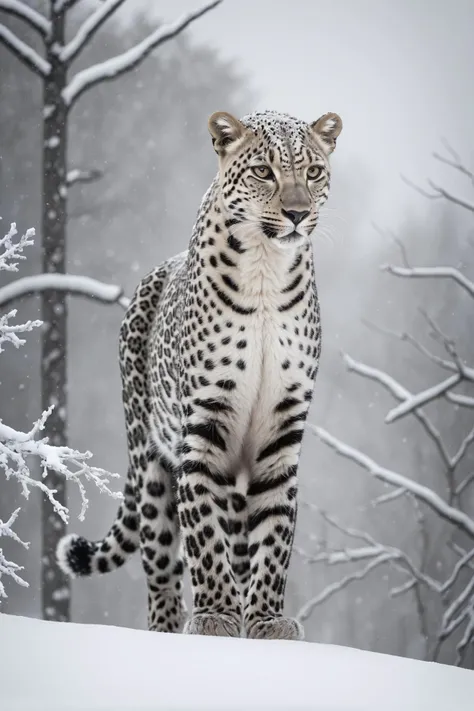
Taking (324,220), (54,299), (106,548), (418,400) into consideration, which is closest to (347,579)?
(418,400)

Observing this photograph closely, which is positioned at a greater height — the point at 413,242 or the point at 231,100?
the point at 231,100

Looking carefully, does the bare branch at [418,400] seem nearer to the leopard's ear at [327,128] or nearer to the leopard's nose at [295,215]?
the leopard's ear at [327,128]

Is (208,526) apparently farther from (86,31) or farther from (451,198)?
(451,198)

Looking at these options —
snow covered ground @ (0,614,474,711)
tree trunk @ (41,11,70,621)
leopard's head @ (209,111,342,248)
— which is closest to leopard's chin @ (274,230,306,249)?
leopard's head @ (209,111,342,248)

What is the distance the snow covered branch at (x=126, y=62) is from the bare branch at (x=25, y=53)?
142mm

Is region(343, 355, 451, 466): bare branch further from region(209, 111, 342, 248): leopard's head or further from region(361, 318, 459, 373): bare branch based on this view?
region(209, 111, 342, 248): leopard's head

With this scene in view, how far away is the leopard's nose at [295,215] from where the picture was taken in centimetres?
278

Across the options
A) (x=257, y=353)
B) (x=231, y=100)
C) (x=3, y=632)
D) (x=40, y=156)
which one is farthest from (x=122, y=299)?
(x=3, y=632)

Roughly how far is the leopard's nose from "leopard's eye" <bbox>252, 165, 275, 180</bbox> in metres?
0.13

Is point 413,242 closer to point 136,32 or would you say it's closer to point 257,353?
point 136,32

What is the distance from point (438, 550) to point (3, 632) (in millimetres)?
4238

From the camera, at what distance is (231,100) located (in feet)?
18.4

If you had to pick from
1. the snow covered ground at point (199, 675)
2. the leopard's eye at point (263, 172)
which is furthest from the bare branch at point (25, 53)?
the snow covered ground at point (199, 675)

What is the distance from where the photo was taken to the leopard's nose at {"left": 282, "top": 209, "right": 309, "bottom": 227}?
2.78m
